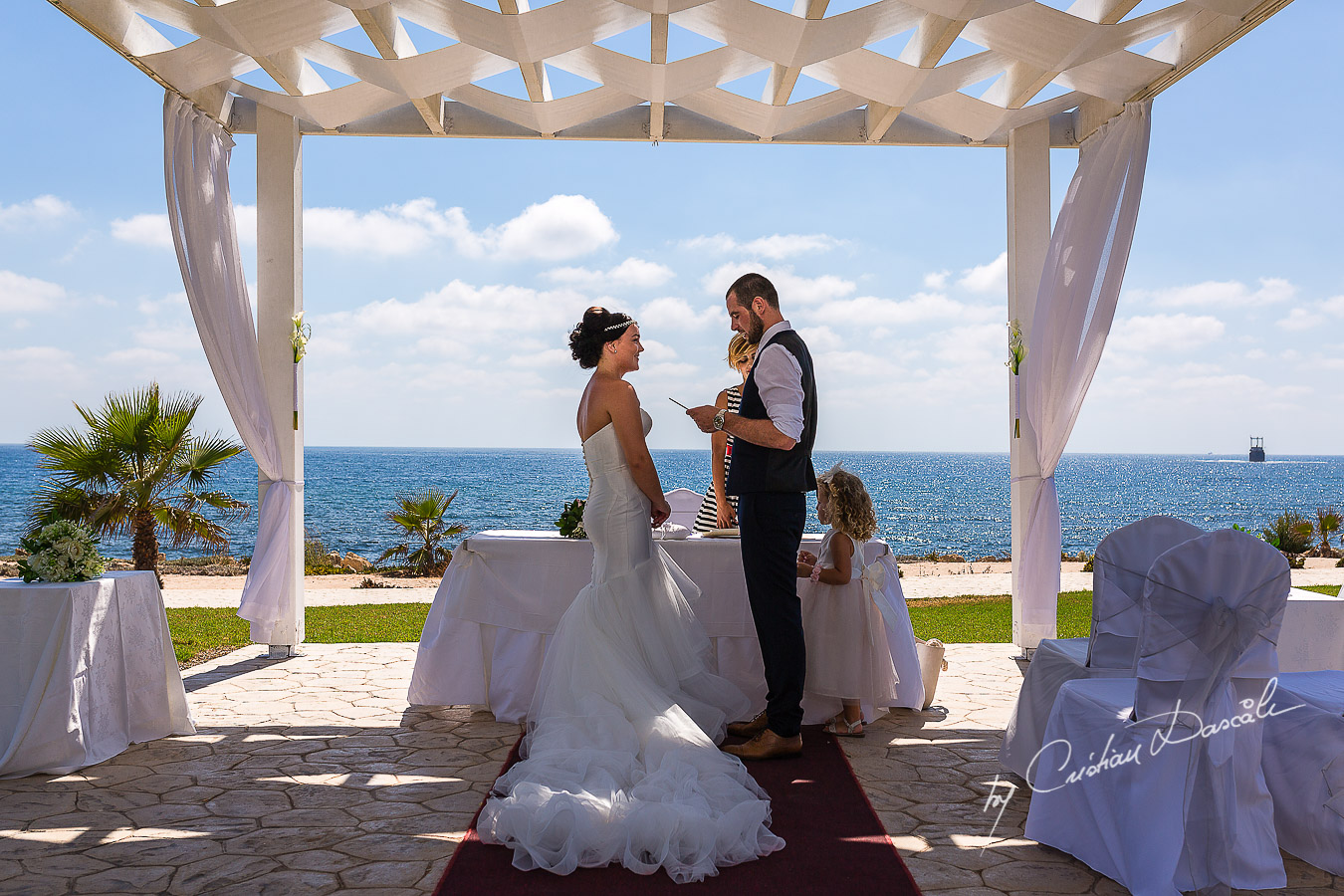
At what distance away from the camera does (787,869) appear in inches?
112

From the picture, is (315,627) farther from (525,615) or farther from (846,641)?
(846,641)

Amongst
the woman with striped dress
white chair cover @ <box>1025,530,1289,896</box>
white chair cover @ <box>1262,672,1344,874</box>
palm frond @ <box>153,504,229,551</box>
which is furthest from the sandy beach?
white chair cover @ <box>1025,530,1289,896</box>

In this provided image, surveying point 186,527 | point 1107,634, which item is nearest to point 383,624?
point 186,527

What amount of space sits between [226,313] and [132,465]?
162 centimetres

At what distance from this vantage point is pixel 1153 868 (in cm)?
259

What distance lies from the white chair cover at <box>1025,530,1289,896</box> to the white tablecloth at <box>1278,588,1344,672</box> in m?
1.48

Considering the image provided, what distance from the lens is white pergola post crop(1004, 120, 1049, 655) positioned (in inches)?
256

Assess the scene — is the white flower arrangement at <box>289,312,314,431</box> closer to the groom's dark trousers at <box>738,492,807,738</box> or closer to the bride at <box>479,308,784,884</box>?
the bride at <box>479,308,784,884</box>

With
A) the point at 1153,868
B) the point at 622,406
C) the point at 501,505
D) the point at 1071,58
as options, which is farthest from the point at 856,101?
the point at 501,505

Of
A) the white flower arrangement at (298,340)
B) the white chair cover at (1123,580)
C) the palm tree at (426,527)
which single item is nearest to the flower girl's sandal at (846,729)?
the white chair cover at (1123,580)

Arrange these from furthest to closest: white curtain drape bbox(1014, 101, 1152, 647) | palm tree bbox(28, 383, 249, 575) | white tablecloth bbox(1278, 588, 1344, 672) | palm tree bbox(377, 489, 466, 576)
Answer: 1. palm tree bbox(377, 489, 466, 576)
2. palm tree bbox(28, 383, 249, 575)
3. white curtain drape bbox(1014, 101, 1152, 647)
4. white tablecloth bbox(1278, 588, 1344, 672)

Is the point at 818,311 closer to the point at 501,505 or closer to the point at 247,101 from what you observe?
the point at 501,505

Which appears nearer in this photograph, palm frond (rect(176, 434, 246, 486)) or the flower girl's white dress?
the flower girl's white dress

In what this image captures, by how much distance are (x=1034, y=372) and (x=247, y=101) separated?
18.1ft
